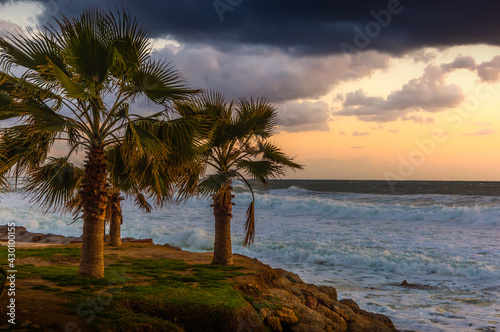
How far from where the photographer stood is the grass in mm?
7883

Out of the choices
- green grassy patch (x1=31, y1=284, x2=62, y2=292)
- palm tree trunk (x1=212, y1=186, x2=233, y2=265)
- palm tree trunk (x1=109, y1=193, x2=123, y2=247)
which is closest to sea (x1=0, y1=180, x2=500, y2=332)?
palm tree trunk (x1=212, y1=186, x2=233, y2=265)

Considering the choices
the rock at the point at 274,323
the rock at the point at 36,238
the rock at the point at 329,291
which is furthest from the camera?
the rock at the point at 36,238

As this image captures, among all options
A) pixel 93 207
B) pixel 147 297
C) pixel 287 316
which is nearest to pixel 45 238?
pixel 93 207

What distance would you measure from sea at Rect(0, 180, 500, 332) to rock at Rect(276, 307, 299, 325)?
157 inches

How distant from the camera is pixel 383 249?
22.4 m

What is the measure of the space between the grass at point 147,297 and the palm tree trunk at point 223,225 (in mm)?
1140

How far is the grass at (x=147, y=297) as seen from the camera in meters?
7.88

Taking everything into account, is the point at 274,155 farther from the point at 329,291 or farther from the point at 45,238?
the point at 45,238

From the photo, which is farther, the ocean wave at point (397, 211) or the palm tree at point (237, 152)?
the ocean wave at point (397, 211)

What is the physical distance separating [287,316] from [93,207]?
5020mm

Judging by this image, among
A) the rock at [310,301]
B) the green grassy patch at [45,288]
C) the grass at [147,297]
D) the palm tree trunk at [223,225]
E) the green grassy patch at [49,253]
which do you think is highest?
the palm tree trunk at [223,225]

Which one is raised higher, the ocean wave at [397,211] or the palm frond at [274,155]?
the palm frond at [274,155]

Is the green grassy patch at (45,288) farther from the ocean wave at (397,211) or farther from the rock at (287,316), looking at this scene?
the ocean wave at (397,211)

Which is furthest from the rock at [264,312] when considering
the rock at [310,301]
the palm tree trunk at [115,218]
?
the palm tree trunk at [115,218]
